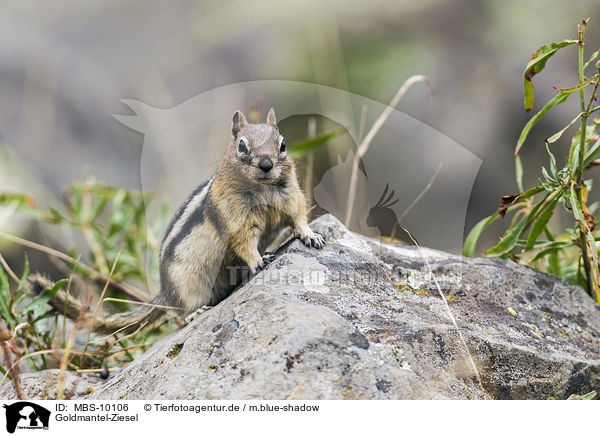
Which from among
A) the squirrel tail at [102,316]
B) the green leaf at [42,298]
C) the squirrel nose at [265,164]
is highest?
the squirrel nose at [265,164]

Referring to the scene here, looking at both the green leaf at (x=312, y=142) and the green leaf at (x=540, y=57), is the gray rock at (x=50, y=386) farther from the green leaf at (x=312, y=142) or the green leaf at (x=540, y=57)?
the green leaf at (x=540, y=57)

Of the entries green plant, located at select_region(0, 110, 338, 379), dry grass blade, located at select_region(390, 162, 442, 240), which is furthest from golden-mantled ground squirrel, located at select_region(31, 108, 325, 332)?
dry grass blade, located at select_region(390, 162, 442, 240)

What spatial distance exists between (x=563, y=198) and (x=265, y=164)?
112cm

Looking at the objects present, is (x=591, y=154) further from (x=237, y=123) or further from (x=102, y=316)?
(x=102, y=316)

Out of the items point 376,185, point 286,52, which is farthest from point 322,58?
point 376,185

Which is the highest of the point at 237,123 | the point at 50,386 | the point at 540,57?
the point at 540,57

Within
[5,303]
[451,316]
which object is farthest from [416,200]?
[5,303]

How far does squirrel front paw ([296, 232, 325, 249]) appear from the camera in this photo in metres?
1.93

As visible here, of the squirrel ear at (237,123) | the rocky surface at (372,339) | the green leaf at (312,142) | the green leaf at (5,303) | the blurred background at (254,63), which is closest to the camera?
the rocky surface at (372,339)

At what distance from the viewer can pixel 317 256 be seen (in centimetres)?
186

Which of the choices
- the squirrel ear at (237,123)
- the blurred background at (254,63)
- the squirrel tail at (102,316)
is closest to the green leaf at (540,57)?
the squirrel ear at (237,123)

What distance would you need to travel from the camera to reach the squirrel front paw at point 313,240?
1.93 m

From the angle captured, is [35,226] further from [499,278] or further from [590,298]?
[590,298]

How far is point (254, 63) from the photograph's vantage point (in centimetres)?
349
